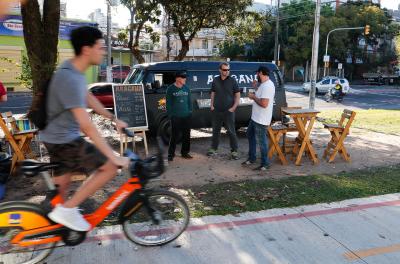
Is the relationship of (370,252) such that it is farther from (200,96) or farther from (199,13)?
(199,13)

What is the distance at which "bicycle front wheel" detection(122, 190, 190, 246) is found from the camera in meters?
3.77

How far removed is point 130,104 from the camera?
813 centimetres

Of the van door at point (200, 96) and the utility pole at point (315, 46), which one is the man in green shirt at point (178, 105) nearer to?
the van door at point (200, 96)

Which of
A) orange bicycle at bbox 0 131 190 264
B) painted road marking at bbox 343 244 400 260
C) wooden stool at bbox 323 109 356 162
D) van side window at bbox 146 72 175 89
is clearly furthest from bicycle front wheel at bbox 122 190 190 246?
van side window at bbox 146 72 175 89

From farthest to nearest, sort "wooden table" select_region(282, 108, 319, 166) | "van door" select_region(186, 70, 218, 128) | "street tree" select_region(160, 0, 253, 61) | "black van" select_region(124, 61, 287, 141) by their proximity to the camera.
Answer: "street tree" select_region(160, 0, 253, 61), "van door" select_region(186, 70, 218, 128), "black van" select_region(124, 61, 287, 141), "wooden table" select_region(282, 108, 319, 166)

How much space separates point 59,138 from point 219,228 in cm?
202

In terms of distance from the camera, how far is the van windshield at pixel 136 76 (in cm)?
938

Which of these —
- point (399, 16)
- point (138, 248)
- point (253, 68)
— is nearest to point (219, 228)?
point (138, 248)

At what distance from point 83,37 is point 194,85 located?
21.8ft

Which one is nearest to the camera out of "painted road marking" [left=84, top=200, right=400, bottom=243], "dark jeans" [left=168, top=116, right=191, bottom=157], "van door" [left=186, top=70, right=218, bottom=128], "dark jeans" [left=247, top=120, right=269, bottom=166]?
"painted road marking" [left=84, top=200, right=400, bottom=243]

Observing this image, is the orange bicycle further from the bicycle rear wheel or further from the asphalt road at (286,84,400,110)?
the asphalt road at (286,84,400,110)

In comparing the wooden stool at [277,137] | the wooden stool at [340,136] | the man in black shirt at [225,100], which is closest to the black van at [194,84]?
the man in black shirt at [225,100]

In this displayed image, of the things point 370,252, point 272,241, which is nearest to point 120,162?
point 272,241

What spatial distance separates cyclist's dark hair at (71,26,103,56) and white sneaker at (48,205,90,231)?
1.28 meters
